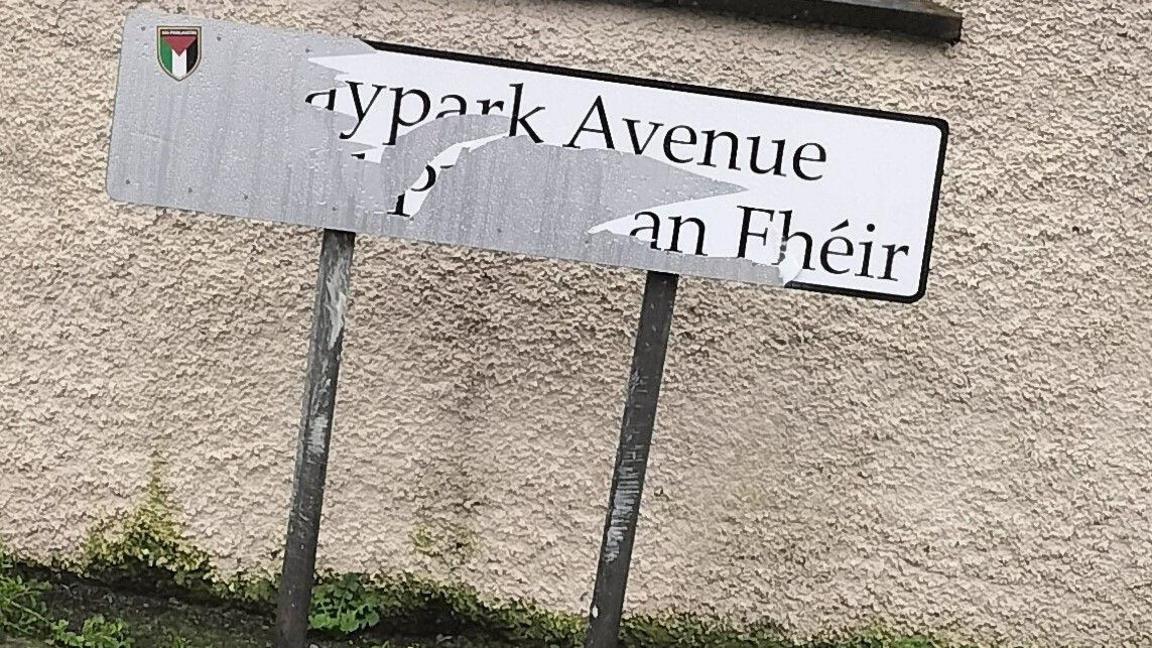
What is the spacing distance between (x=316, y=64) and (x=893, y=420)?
4.82ft

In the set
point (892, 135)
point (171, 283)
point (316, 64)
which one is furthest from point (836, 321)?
point (171, 283)

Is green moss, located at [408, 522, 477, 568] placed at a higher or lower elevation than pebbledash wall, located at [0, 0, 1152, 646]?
lower

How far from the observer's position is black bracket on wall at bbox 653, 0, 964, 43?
2.72 m

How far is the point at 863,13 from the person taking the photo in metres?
2.73

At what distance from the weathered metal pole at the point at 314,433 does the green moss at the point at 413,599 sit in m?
0.44

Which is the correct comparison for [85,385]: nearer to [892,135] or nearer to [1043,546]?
[892,135]

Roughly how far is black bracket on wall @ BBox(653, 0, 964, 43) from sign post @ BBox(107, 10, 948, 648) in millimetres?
515

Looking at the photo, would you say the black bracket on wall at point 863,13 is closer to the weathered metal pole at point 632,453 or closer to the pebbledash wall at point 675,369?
the pebbledash wall at point 675,369

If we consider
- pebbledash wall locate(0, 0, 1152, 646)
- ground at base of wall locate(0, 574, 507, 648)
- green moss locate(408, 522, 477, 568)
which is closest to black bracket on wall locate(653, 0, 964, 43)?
pebbledash wall locate(0, 0, 1152, 646)

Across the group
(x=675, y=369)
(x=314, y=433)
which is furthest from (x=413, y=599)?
(x=675, y=369)

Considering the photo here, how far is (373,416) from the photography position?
2920mm

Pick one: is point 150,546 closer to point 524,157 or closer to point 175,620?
point 175,620

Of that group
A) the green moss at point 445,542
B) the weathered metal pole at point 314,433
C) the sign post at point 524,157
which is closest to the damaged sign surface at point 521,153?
the sign post at point 524,157

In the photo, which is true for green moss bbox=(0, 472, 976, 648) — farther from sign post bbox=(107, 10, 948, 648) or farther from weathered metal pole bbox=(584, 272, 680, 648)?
sign post bbox=(107, 10, 948, 648)
